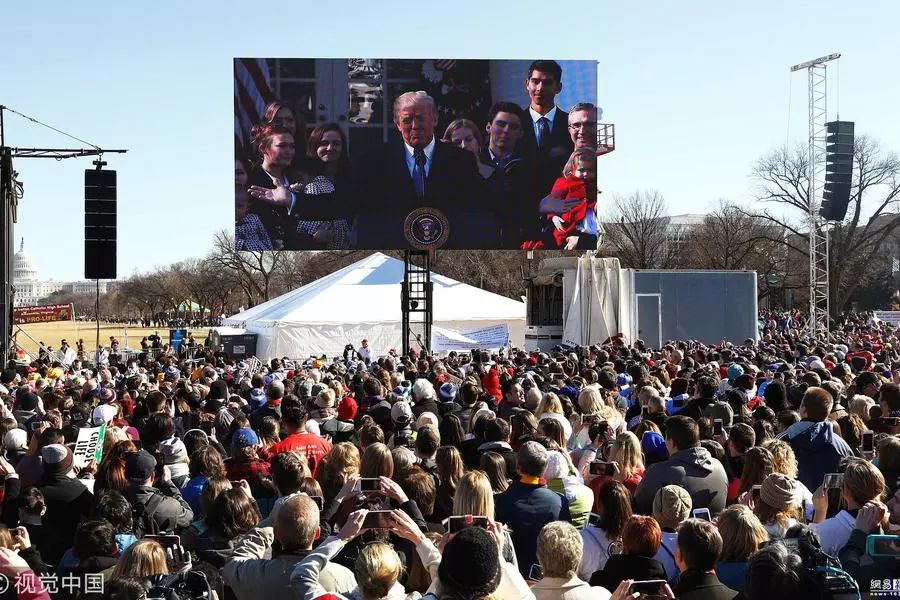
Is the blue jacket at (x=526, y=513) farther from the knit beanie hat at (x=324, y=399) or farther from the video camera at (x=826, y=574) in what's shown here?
the knit beanie hat at (x=324, y=399)

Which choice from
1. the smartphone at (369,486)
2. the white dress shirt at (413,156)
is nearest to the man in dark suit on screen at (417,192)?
the white dress shirt at (413,156)

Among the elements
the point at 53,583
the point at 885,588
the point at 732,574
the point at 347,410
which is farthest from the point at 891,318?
the point at 53,583

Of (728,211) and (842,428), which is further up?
(728,211)

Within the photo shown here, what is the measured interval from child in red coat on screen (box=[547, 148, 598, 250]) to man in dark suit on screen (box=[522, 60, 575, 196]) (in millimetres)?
363

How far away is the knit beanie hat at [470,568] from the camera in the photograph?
12.1ft

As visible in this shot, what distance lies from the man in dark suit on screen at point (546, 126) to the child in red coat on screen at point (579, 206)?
36 centimetres

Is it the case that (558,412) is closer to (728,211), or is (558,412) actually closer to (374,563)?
(374,563)

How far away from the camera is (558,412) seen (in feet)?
30.8

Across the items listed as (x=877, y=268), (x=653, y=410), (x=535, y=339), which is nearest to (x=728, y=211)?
(x=877, y=268)

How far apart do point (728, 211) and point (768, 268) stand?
12390 millimetres

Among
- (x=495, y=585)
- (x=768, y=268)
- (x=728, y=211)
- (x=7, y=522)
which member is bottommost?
(x=7, y=522)

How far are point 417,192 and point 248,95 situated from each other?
19.2 feet

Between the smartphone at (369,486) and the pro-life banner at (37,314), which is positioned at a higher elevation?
the pro-life banner at (37,314)

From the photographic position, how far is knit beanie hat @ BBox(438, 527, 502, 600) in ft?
12.1
